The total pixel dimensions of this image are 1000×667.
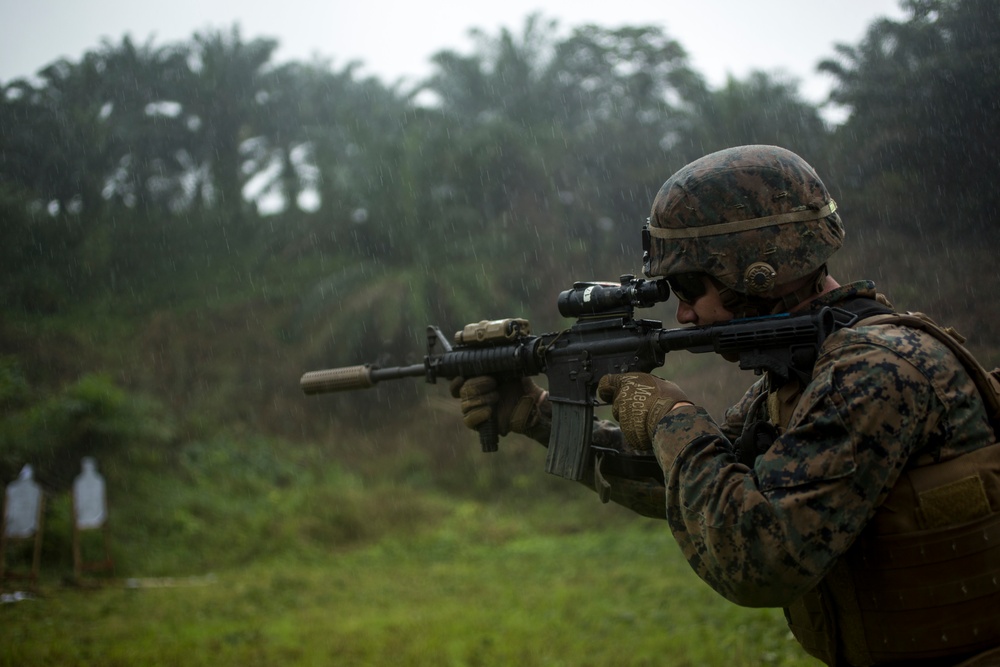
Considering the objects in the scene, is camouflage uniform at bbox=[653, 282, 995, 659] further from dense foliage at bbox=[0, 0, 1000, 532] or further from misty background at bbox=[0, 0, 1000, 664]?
dense foliage at bbox=[0, 0, 1000, 532]

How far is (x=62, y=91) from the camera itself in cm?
1470

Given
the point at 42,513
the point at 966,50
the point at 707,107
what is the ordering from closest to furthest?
the point at 966,50 → the point at 42,513 → the point at 707,107

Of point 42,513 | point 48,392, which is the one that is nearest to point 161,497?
point 42,513

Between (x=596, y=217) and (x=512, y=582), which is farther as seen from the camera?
(x=596, y=217)

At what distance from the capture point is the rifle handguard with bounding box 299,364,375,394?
4008 mm

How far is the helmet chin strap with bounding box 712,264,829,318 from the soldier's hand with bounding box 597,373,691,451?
330 millimetres

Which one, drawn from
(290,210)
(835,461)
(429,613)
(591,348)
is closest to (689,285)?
(591,348)

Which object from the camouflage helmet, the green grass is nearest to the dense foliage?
the green grass

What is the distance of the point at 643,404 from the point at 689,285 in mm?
429

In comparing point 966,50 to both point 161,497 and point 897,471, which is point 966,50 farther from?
point 161,497

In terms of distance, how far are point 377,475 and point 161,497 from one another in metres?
3.35

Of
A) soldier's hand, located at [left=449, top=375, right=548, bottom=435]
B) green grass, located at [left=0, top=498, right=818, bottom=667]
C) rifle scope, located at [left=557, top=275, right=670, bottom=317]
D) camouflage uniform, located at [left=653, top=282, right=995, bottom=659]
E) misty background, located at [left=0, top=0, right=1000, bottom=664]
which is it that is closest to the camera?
camouflage uniform, located at [left=653, top=282, right=995, bottom=659]

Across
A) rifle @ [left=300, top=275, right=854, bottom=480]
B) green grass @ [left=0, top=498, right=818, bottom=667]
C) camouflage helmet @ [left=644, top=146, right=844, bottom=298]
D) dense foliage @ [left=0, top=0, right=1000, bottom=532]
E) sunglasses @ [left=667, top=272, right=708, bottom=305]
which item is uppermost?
dense foliage @ [left=0, top=0, right=1000, bottom=532]

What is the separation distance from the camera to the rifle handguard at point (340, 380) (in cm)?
401
